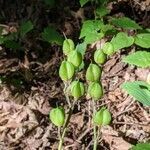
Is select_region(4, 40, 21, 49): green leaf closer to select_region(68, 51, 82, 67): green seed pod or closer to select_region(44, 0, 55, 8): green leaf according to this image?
select_region(44, 0, 55, 8): green leaf

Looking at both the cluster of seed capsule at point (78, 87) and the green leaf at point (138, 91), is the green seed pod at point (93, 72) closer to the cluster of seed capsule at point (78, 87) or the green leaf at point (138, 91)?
the cluster of seed capsule at point (78, 87)

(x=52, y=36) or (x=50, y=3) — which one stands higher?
(x=50, y=3)

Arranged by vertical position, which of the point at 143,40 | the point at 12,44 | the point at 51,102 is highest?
the point at 143,40

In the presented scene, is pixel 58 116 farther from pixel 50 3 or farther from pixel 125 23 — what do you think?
pixel 50 3

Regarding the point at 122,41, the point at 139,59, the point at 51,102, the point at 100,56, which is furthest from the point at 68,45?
the point at 51,102

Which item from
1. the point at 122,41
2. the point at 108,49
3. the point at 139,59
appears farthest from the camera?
the point at 122,41
